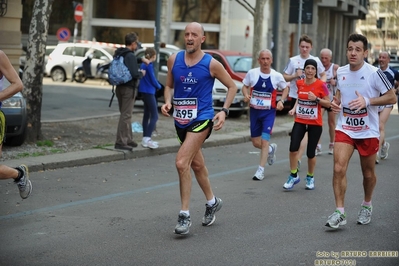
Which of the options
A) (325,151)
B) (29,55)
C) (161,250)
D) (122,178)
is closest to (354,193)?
(122,178)

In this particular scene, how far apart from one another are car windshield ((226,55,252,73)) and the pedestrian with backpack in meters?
9.04

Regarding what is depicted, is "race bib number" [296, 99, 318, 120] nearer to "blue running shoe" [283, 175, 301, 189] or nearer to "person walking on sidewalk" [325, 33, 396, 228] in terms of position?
"blue running shoe" [283, 175, 301, 189]

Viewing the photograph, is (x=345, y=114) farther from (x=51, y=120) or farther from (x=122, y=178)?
(x=51, y=120)

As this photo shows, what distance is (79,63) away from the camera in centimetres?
3438

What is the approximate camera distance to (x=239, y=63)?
74.5 ft

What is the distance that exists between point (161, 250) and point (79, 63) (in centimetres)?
2812

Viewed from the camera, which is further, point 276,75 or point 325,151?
point 325,151

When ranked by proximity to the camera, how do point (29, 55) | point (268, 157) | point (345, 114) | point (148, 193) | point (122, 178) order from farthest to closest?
point (29, 55), point (268, 157), point (122, 178), point (148, 193), point (345, 114)

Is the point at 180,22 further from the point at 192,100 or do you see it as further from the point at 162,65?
the point at 192,100

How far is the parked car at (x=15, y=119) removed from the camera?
42.5ft

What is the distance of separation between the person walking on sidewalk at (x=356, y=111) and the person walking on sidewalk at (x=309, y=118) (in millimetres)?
2429

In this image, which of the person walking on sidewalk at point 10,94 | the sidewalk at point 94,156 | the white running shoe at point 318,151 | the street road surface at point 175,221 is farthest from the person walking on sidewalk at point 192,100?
the white running shoe at point 318,151

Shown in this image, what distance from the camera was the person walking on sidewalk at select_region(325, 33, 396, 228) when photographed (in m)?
7.90

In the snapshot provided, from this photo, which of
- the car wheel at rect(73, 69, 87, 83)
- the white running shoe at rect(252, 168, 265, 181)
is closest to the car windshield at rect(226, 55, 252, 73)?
the white running shoe at rect(252, 168, 265, 181)
